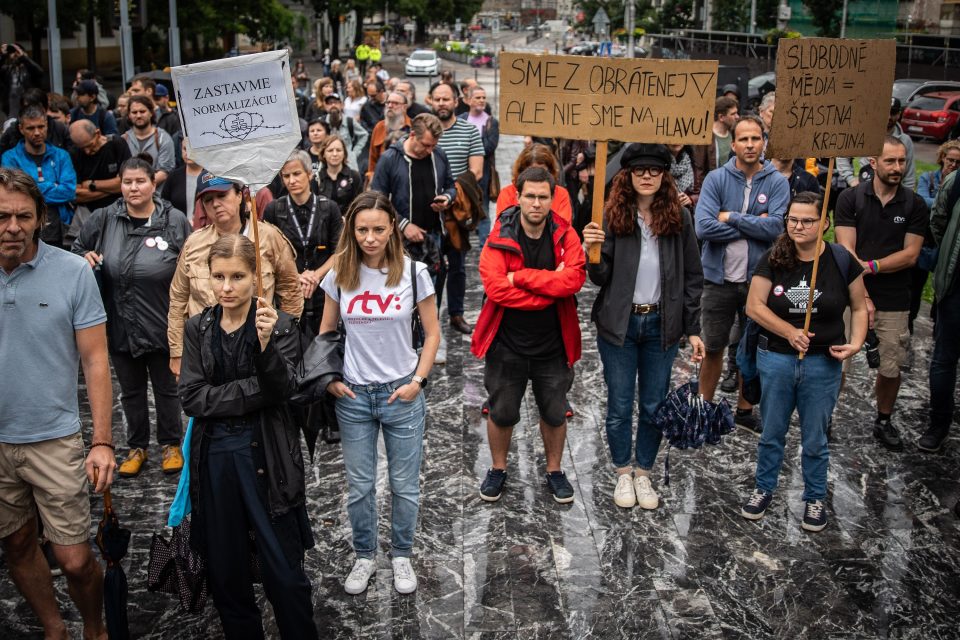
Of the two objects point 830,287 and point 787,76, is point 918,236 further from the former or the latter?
point 787,76

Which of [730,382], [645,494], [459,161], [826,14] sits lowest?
[645,494]

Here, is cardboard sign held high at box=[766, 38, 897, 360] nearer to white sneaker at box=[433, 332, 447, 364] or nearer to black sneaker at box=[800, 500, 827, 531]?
black sneaker at box=[800, 500, 827, 531]

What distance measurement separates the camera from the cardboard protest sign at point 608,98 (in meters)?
5.28

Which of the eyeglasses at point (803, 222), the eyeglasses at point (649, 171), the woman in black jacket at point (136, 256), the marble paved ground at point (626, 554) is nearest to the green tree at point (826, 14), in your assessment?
the marble paved ground at point (626, 554)

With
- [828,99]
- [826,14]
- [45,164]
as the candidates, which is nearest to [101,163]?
[45,164]

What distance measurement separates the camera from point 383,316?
4.68m

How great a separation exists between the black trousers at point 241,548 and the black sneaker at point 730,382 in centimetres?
430

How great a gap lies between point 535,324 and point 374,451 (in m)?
1.19

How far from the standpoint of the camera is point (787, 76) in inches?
204

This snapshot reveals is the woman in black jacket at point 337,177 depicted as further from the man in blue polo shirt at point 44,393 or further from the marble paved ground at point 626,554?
the man in blue polo shirt at point 44,393

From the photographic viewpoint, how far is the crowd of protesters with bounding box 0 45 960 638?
4184 mm

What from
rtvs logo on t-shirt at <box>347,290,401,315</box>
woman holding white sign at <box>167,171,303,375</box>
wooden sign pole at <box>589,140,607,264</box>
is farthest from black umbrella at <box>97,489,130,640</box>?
wooden sign pole at <box>589,140,607,264</box>

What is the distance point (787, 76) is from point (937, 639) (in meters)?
2.88

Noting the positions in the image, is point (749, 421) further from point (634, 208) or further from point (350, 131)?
point (350, 131)
